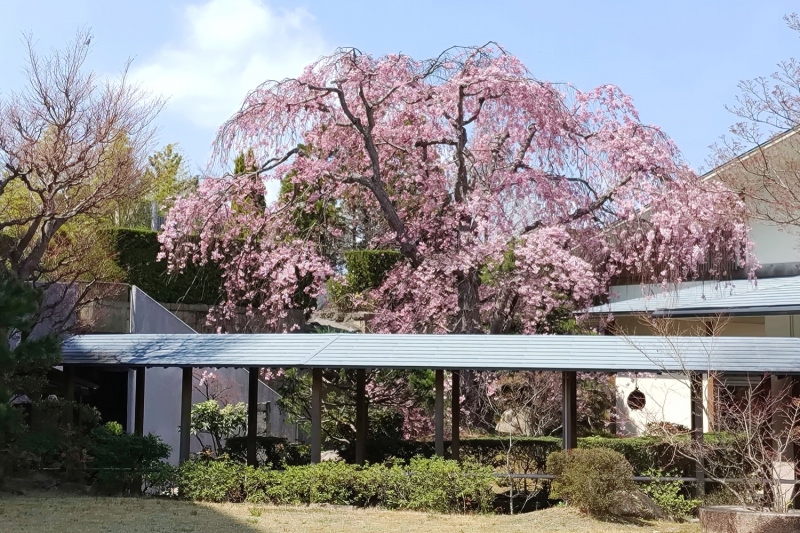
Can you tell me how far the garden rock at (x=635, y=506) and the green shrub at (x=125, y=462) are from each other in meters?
6.08

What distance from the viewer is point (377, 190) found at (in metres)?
16.4

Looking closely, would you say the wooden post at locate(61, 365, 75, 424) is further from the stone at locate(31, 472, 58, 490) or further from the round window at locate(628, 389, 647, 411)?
the round window at locate(628, 389, 647, 411)

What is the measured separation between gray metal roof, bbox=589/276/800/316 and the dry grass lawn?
498cm

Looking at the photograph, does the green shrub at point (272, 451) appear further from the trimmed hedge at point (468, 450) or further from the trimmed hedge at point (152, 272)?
the trimmed hedge at point (152, 272)

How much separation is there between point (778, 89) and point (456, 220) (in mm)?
5472

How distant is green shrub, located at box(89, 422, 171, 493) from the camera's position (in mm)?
13578

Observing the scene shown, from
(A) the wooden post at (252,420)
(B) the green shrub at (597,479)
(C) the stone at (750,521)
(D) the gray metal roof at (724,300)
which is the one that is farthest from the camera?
(D) the gray metal roof at (724,300)

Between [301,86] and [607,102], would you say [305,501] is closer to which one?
[301,86]

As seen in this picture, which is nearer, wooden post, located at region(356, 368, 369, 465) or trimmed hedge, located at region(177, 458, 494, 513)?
trimmed hedge, located at region(177, 458, 494, 513)

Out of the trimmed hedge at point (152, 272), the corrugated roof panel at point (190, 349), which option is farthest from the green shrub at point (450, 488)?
the trimmed hedge at point (152, 272)

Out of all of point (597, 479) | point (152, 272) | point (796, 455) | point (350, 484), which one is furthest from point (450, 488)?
point (152, 272)

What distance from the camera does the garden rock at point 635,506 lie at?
12070 millimetres

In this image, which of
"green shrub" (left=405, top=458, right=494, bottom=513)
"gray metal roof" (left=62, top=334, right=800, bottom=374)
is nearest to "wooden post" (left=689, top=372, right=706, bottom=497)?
"gray metal roof" (left=62, top=334, right=800, bottom=374)

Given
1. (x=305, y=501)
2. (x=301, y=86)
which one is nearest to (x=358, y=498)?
(x=305, y=501)
